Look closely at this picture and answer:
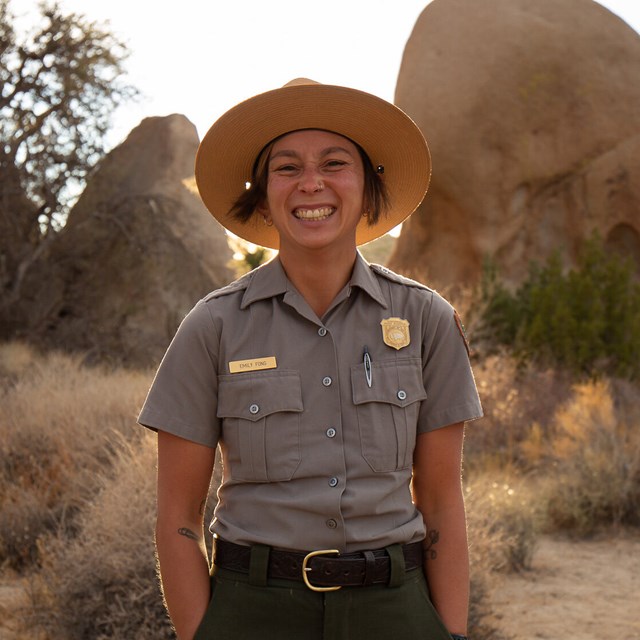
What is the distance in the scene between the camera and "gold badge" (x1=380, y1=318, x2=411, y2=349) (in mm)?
2041

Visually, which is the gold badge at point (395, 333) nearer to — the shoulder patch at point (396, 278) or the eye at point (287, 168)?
the shoulder patch at point (396, 278)

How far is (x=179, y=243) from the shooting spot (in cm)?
1575

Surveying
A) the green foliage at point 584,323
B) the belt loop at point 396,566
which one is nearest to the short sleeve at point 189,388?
the belt loop at point 396,566

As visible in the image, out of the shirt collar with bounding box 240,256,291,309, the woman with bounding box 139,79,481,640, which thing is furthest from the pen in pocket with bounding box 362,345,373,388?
the shirt collar with bounding box 240,256,291,309

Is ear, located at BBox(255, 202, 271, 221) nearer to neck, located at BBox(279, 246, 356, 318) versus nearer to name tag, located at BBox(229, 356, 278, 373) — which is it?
neck, located at BBox(279, 246, 356, 318)

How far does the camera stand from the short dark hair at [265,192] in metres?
2.30

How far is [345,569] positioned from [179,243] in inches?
560

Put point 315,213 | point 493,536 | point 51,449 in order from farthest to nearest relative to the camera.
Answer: point 51,449
point 493,536
point 315,213

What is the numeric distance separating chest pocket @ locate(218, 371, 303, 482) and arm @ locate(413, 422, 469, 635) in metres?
0.34

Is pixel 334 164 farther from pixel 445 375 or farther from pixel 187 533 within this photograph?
pixel 187 533

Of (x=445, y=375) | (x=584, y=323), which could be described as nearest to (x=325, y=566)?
(x=445, y=375)

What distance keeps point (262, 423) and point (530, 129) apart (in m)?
14.6

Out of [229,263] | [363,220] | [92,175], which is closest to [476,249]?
[229,263]

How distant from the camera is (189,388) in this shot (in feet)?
6.56
